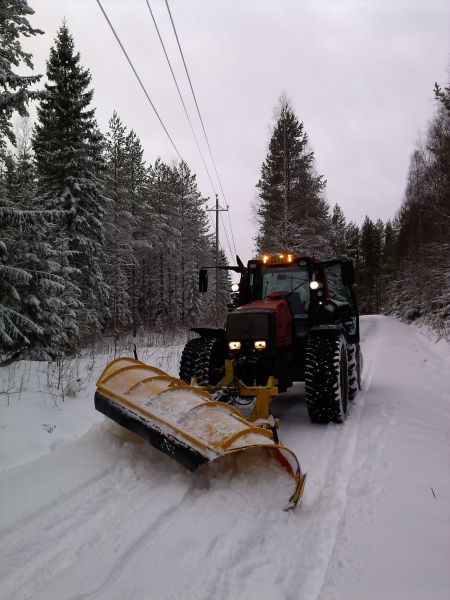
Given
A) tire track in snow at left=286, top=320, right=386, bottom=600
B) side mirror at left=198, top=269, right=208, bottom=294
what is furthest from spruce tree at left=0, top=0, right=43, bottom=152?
tire track in snow at left=286, top=320, right=386, bottom=600

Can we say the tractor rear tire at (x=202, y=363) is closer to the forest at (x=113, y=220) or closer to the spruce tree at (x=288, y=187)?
the forest at (x=113, y=220)

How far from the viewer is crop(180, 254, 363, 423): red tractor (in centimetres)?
521

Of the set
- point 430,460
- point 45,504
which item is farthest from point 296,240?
point 45,504

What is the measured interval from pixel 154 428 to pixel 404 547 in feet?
6.62

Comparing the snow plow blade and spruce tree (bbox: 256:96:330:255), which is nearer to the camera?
the snow plow blade

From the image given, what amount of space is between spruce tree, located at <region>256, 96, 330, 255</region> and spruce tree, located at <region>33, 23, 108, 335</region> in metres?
8.76

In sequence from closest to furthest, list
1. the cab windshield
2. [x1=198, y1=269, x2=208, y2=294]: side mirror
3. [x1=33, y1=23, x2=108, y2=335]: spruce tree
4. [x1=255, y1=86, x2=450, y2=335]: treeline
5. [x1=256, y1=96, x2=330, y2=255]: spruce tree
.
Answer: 1. [x1=198, y1=269, x2=208, y2=294]: side mirror
2. the cab windshield
3. [x1=33, y1=23, x2=108, y2=335]: spruce tree
4. [x1=255, y1=86, x2=450, y2=335]: treeline
5. [x1=256, y1=96, x2=330, y2=255]: spruce tree

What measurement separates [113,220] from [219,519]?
23.9 metres

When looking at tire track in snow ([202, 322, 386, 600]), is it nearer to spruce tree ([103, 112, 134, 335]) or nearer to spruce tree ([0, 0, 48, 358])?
spruce tree ([0, 0, 48, 358])

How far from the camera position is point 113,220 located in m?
25.1

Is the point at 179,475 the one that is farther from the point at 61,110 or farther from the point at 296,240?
the point at 296,240

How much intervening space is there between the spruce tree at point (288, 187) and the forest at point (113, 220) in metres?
0.07

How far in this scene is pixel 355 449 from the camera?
4.47 metres

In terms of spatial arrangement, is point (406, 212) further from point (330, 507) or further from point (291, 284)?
point (330, 507)
